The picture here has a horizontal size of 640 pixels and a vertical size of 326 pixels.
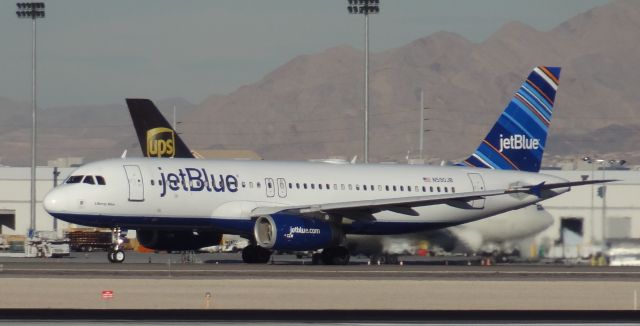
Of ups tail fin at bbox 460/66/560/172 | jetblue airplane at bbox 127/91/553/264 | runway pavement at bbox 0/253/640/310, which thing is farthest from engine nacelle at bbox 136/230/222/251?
ups tail fin at bbox 460/66/560/172

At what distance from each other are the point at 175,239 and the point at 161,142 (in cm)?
2583

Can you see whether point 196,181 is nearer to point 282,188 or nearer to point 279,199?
point 279,199

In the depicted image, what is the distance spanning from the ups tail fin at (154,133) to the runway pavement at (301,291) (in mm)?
35475

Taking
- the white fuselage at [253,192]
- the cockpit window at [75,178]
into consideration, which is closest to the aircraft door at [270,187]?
the white fuselage at [253,192]

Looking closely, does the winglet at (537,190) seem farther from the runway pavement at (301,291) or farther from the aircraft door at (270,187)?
the runway pavement at (301,291)

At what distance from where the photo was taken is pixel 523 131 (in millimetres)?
68375

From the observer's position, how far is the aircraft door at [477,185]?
62.5 m

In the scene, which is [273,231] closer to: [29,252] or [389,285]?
[389,285]

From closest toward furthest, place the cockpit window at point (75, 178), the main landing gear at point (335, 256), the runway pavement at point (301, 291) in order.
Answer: the runway pavement at point (301, 291)
the cockpit window at point (75, 178)
the main landing gear at point (335, 256)

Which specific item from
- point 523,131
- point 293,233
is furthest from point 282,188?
point 523,131

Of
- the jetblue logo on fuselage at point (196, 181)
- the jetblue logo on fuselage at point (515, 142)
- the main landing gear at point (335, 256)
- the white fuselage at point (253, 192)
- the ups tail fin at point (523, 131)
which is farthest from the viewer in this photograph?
the jetblue logo on fuselage at point (515, 142)

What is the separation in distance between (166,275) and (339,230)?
42.1 feet

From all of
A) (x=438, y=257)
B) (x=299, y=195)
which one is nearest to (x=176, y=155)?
(x=438, y=257)

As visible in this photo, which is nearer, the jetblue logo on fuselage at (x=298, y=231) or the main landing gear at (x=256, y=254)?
the jetblue logo on fuselage at (x=298, y=231)
